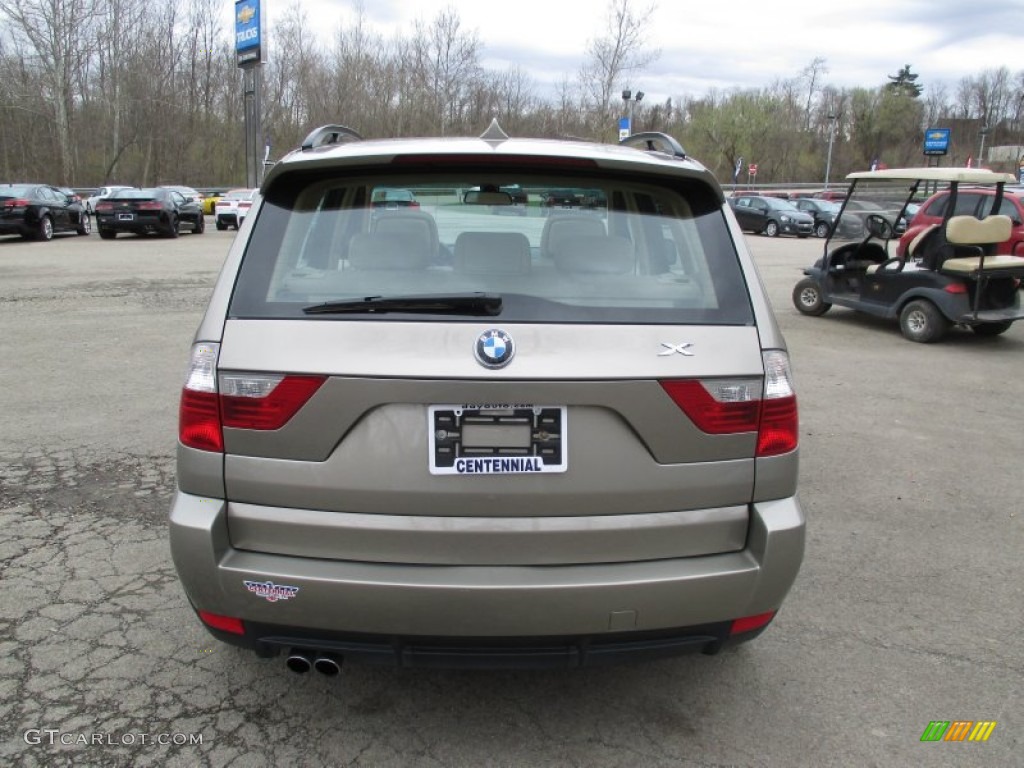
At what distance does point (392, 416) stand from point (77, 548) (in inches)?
102

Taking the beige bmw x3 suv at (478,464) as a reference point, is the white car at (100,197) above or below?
above

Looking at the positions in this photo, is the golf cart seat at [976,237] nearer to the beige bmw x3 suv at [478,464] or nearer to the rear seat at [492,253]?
the beige bmw x3 suv at [478,464]

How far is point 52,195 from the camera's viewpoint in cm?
2320

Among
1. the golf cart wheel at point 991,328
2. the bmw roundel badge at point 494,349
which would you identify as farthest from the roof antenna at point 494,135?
the golf cart wheel at point 991,328

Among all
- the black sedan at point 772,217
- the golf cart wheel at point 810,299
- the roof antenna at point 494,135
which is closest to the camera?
the roof antenna at point 494,135

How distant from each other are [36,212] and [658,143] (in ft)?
77.1

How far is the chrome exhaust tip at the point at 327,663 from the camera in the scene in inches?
91.3

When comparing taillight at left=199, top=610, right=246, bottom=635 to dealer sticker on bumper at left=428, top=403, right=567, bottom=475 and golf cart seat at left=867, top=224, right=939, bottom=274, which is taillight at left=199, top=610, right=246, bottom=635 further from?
golf cart seat at left=867, top=224, right=939, bottom=274

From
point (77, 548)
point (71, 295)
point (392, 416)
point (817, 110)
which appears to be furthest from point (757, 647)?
point (817, 110)

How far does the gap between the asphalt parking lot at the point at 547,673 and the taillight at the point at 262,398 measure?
110 cm

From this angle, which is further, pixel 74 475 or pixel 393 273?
pixel 74 475

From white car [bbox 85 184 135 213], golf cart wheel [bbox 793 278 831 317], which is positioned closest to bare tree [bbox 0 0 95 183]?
white car [bbox 85 184 135 213]

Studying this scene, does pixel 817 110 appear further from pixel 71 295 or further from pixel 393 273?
pixel 393 273

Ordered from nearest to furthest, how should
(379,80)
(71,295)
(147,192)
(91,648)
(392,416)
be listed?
(392,416) → (91,648) → (71,295) → (147,192) → (379,80)
